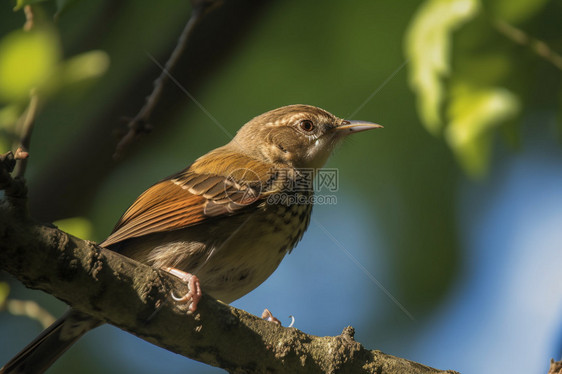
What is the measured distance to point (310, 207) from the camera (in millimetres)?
4965

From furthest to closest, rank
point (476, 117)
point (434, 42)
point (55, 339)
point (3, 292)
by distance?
point (55, 339) < point (3, 292) < point (476, 117) < point (434, 42)

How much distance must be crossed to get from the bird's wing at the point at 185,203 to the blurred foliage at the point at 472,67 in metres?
1.58

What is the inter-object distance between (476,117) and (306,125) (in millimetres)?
2248

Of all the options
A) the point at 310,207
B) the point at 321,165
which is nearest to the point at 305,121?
the point at 321,165

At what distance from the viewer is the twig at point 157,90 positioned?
3758mm

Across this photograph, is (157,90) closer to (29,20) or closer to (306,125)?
(29,20)

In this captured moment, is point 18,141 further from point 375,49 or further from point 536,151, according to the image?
point 536,151

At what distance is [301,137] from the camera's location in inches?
215

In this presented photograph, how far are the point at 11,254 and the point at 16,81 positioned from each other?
1453 mm

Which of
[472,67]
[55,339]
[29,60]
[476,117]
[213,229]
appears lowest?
[55,339]

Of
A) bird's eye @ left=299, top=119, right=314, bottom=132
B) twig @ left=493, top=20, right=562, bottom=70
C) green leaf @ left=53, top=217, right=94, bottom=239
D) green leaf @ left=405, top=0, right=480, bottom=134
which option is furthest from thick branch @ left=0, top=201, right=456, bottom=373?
bird's eye @ left=299, top=119, right=314, bottom=132

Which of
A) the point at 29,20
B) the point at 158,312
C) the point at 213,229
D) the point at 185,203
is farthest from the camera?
the point at 185,203

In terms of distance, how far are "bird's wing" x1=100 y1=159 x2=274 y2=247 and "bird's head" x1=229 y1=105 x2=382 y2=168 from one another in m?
0.67
